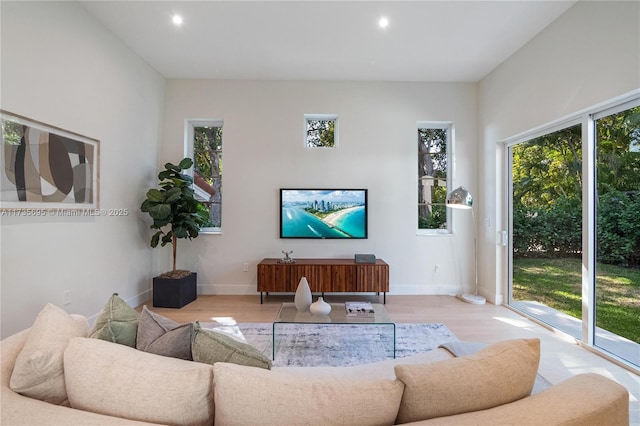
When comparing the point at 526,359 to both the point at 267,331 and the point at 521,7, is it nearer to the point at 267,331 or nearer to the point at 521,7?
the point at 267,331

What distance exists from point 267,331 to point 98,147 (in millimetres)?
2657

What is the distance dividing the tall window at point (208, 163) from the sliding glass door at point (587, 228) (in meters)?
4.20

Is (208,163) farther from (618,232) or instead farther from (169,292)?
(618,232)

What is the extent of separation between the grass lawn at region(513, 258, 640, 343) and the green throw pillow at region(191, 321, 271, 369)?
3.05 metres

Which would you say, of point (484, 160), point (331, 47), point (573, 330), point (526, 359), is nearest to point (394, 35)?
point (331, 47)

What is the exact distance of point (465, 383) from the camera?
0.85m

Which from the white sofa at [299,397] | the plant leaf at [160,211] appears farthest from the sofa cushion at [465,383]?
the plant leaf at [160,211]

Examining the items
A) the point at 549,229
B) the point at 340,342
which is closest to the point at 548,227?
the point at 549,229

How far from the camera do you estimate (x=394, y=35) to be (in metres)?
3.19

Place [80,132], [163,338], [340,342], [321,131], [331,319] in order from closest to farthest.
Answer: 1. [163,338]
2. [331,319]
3. [340,342]
4. [80,132]
5. [321,131]

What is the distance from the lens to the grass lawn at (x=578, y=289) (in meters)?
2.36

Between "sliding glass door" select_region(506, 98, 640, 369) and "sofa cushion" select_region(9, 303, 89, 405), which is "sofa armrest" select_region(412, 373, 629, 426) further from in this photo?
"sliding glass door" select_region(506, 98, 640, 369)

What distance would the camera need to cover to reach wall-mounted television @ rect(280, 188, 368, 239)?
14.0 feet

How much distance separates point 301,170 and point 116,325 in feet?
11.1
